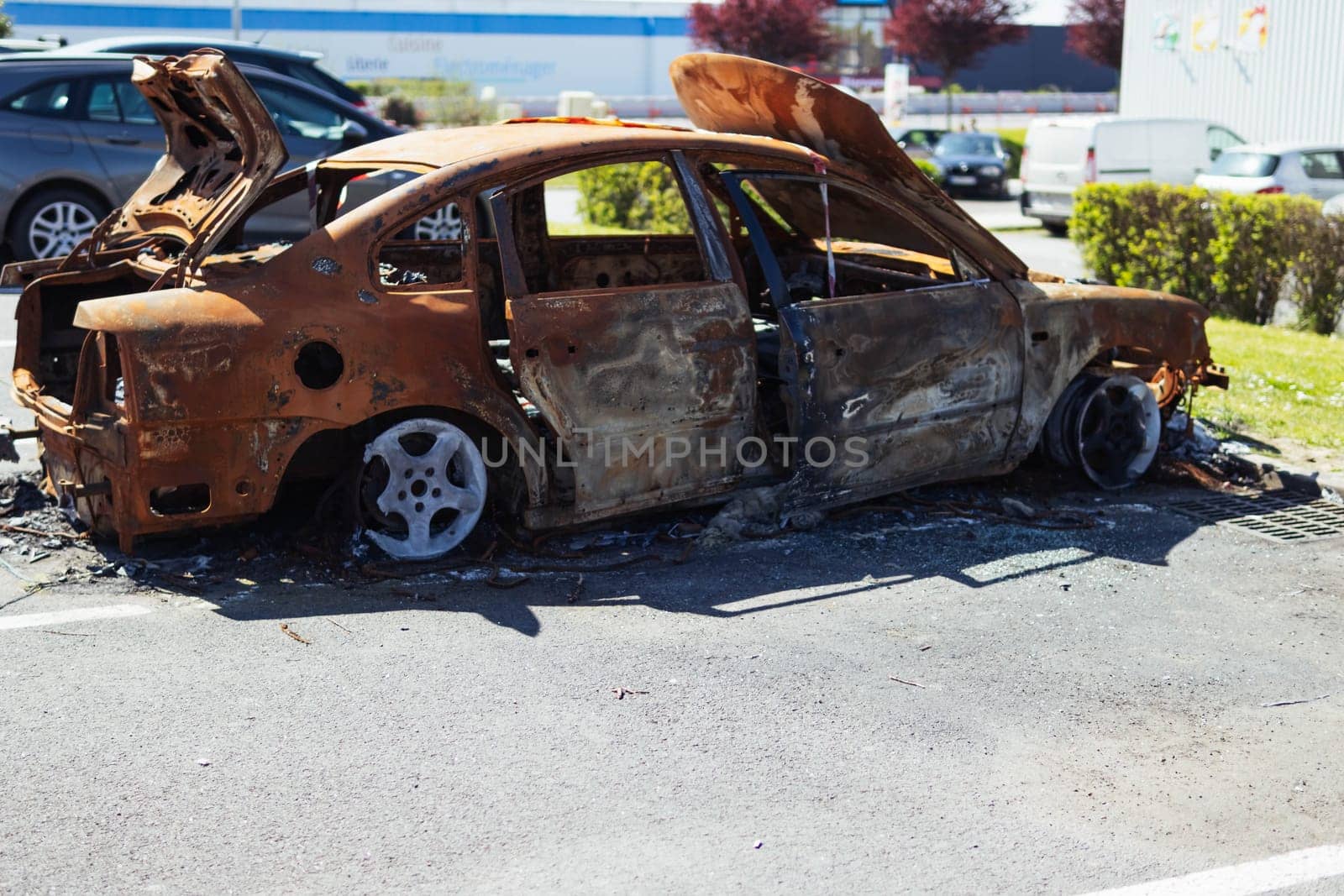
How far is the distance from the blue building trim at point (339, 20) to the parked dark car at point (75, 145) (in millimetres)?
47322

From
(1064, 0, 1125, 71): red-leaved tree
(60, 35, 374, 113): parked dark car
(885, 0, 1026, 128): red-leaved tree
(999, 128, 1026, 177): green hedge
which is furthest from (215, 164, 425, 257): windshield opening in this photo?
(1064, 0, 1125, 71): red-leaved tree

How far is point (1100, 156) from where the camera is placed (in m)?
23.2

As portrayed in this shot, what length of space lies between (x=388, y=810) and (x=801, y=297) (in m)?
3.89

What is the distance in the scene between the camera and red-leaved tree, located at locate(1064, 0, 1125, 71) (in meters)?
47.9

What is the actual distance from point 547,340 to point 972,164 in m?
26.1

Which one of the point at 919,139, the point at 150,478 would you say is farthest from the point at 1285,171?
the point at 150,478

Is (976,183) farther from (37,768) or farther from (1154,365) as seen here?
(37,768)

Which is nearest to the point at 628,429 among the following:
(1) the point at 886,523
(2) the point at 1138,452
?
(1) the point at 886,523

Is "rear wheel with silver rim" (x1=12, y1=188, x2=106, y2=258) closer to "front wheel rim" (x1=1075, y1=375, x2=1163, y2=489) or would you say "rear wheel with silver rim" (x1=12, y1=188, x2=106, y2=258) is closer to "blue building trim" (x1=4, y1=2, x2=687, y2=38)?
"front wheel rim" (x1=1075, y1=375, x2=1163, y2=489)

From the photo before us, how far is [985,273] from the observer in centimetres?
654

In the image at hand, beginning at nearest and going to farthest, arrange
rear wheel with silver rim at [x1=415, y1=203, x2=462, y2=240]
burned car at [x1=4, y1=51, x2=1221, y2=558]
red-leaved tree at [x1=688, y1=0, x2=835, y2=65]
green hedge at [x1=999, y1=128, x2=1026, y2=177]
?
burned car at [x1=4, y1=51, x2=1221, y2=558], rear wheel with silver rim at [x1=415, y1=203, x2=462, y2=240], green hedge at [x1=999, y1=128, x2=1026, y2=177], red-leaved tree at [x1=688, y1=0, x2=835, y2=65]

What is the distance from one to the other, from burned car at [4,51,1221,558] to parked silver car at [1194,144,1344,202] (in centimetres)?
1483

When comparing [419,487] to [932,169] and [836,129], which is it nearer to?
[836,129]

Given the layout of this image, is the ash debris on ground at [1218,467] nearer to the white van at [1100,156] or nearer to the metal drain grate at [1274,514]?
the metal drain grate at [1274,514]
